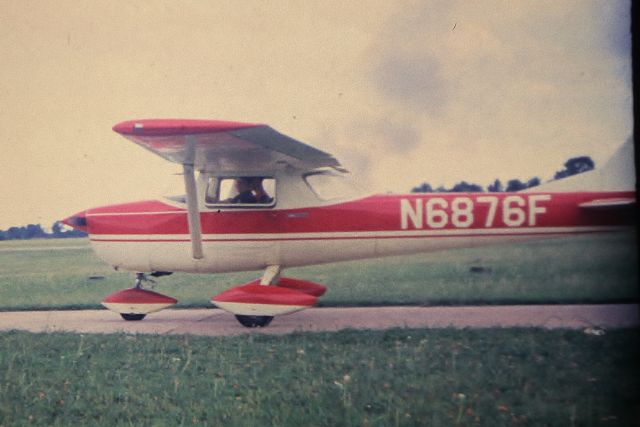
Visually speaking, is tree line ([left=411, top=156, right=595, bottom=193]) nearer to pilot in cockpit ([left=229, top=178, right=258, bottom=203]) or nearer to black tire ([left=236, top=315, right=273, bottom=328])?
pilot in cockpit ([left=229, top=178, right=258, bottom=203])

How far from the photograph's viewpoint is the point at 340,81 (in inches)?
145

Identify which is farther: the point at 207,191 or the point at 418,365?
the point at 207,191

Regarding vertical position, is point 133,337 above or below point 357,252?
below

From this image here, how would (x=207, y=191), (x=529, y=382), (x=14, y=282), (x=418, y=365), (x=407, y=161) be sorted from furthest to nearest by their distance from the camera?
1. (x=207, y=191)
2. (x=14, y=282)
3. (x=407, y=161)
4. (x=418, y=365)
5. (x=529, y=382)

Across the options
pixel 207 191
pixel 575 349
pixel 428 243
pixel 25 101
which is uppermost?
pixel 25 101

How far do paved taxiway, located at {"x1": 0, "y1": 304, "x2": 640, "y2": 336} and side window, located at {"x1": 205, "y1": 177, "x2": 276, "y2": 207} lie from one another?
Answer: 3.86 ft

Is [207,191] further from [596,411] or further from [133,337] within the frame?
[596,411]

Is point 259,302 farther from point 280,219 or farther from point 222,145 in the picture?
point 222,145

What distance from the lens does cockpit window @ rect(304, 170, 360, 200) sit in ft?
16.1

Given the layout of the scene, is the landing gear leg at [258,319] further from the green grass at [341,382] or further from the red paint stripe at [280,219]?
the green grass at [341,382]

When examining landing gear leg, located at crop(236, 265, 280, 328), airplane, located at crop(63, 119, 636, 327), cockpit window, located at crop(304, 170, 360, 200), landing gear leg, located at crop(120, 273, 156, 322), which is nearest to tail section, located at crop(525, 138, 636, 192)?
airplane, located at crop(63, 119, 636, 327)

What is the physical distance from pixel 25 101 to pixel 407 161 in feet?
9.57

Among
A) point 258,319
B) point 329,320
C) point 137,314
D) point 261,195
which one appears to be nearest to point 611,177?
point 329,320

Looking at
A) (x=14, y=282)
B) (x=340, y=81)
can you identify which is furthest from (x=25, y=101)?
(x=340, y=81)
